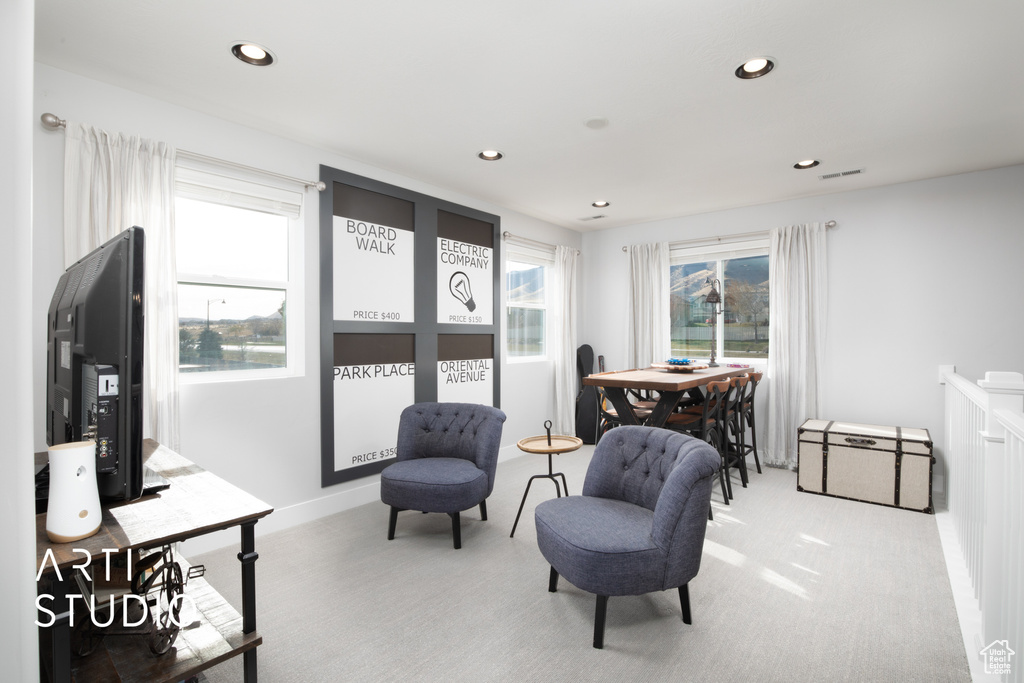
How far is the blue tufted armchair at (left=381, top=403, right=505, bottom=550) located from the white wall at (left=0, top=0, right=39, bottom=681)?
2062 mm

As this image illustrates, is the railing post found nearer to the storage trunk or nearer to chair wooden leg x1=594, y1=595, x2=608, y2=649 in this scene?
chair wooden leg x1=594, y1=595, x2=608, y2=649

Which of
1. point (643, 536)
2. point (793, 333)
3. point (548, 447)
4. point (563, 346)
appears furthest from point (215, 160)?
point (793, 333)

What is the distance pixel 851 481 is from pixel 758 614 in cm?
215

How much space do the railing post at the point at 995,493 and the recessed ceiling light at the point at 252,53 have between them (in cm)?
330

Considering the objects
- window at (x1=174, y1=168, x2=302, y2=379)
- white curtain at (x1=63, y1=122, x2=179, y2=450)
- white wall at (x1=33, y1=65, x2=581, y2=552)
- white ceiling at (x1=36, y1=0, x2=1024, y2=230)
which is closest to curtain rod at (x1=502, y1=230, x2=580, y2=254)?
white ceiling at (x1=36, y1=0, x2=1024, y2=230)

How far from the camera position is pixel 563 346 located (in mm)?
5562

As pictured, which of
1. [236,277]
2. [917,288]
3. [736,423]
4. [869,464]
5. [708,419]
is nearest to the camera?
[236,277]

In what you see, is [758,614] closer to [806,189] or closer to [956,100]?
[956,100]

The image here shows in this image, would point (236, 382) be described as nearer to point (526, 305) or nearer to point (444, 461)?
point (444, 461)

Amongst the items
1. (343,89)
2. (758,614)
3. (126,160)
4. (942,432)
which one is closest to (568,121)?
(343,89)

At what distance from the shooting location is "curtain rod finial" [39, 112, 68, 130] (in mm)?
2269

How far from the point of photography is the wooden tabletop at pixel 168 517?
1125mm

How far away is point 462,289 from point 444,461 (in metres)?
1.84

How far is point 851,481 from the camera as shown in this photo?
12.2ft
